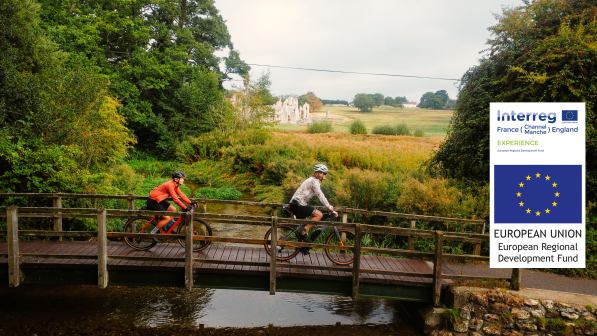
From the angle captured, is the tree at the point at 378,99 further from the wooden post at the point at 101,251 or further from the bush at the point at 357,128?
the wooden post at the point at 101,251

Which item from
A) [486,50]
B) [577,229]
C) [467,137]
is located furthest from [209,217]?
[486,50]

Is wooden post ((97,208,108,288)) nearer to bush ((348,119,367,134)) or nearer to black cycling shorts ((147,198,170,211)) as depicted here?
black cycling shorts ((147,198,170,211))

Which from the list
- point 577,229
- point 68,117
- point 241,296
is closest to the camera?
point 577,229

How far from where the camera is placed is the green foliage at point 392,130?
41.6 meters

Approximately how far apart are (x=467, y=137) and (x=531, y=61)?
2.69 metres

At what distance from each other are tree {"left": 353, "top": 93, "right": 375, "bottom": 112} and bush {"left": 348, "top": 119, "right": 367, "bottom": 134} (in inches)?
725

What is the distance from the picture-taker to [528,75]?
1002 cm

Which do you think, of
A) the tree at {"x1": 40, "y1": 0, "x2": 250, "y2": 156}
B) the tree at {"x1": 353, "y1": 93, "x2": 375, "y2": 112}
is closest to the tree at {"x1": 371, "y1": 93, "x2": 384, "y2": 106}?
the tree at {"x1": 353, "y1": 93, "x2": 375, "y2": 112}

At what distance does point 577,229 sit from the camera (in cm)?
589

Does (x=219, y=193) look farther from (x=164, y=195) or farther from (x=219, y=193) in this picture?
(x=164, y=195)

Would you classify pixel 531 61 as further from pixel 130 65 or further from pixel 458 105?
pixel 130 65

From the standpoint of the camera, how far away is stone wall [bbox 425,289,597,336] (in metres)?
6.51

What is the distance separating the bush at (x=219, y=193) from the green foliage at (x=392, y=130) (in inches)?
1048

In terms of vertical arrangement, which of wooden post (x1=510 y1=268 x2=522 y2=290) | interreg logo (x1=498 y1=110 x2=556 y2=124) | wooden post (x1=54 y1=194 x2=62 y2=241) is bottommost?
wooden post (x1=510 y1=268 x2=522 y2=290)
